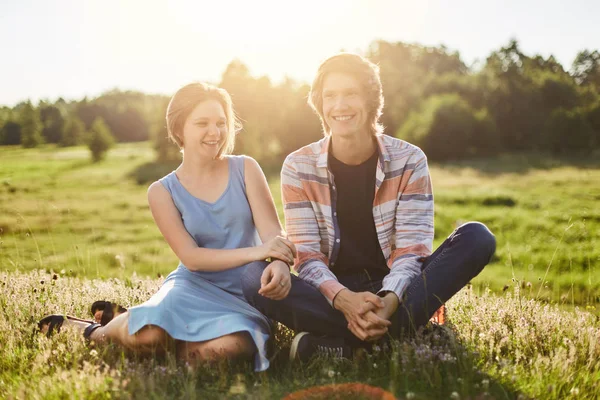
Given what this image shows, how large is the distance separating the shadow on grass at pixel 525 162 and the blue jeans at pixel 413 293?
27039 mm

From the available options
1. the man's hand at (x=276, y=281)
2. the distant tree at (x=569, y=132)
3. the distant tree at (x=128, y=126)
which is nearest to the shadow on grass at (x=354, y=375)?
the man's hand at (x=276, y=281)

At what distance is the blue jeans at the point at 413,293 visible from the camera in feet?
12.7

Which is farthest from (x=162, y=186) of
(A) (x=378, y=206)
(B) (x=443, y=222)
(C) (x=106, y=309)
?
(B) (x=443, y=222)

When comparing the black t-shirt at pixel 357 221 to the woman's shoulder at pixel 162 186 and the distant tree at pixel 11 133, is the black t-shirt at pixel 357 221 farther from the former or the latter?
the distant tree at pixel 11 133

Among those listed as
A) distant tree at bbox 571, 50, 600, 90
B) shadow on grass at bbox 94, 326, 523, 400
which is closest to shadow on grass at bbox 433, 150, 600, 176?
distant tree at bbox 571, 50, 600, 90

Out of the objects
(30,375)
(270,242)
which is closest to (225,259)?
(270,242)

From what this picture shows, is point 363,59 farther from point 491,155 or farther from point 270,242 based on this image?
point 491,155

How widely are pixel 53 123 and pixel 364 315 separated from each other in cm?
4146

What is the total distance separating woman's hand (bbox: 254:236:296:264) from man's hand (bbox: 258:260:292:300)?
0.16 feet

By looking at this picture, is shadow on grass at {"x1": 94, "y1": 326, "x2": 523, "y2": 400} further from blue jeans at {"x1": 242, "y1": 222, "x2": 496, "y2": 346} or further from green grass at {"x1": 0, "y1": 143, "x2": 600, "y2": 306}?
green grass at {"x1": 0, "y1": 143, "x2": 600, "y2": 306}

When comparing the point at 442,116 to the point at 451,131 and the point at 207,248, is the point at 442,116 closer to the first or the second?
the point at 451,131

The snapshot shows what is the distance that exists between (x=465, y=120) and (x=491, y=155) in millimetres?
3384

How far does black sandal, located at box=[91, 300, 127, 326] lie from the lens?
4.43 m

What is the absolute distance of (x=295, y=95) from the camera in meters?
43.7
